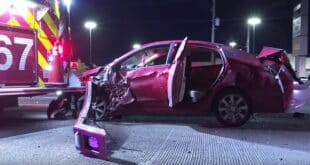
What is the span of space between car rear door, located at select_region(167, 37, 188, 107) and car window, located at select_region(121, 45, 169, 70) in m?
1.01

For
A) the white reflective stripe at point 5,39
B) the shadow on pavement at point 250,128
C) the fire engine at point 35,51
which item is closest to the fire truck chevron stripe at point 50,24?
the fire engine at point 35,51

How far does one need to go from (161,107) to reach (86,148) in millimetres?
A: 3228

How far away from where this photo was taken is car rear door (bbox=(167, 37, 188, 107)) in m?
8.70

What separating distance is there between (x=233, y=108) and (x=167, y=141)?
209cm

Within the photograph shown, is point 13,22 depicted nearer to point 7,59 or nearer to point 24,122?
point 7,59

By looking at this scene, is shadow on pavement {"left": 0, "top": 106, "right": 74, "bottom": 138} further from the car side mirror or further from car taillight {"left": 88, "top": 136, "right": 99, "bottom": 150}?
car taillight {"left": 88, "top": 136, "right": 99, "bottom": 150}

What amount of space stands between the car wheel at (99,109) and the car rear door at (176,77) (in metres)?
1.49

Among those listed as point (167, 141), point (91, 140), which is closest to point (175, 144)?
point (167, 141)

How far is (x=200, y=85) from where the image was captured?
9.78m

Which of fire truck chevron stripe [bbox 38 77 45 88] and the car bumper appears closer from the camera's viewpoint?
the car bumper

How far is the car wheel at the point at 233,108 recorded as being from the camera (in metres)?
9.29

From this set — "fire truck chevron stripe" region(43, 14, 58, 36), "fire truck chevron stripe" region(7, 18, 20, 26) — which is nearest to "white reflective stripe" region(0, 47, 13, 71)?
"fire truck chevron stripe" region(7, 18, 20, 26)

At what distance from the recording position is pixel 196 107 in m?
9.45

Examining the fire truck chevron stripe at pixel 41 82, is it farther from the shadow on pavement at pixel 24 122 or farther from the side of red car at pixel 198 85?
the side of red car at pixel 198 85
